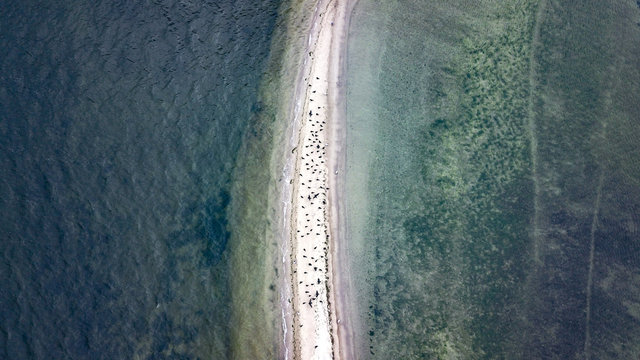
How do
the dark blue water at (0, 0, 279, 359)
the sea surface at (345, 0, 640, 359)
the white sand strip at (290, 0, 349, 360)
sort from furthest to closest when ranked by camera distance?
the sea surface at (345, 0, 640, 359)
the white sand strip at (290, 0, 349, 360)
the dark blue water at (0, 0, 279, 359)

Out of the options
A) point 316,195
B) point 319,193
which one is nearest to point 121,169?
point 316,195

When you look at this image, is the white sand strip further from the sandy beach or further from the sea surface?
the sea surface

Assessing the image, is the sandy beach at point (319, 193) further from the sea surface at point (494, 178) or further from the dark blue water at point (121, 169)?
the dark blue water at point (121, 169)

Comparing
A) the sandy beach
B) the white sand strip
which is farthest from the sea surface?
the white sand strip

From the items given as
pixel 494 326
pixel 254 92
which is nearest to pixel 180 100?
pixel 254 92

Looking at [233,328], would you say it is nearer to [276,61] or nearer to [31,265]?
[31,265]
